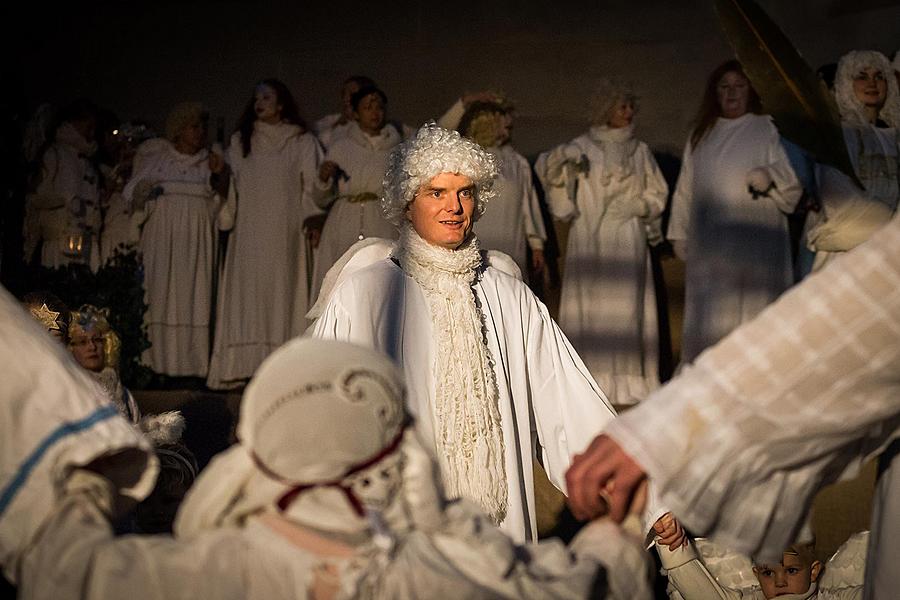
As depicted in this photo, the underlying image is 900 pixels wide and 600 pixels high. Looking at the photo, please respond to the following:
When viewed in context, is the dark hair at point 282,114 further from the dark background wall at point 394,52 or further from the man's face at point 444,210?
the man's face at point 444,210

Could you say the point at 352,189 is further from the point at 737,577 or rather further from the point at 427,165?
the point at 737,577

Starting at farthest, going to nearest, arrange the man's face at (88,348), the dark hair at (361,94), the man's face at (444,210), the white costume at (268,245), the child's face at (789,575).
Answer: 1. the dark hair at (361,94)
2. the white costume at (268,245)
3. the man's face at (88,348)
4. the man's face at (444,210)
5. the child's face at (789,575)

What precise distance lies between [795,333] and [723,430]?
0.22 m

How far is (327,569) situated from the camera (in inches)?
81.4

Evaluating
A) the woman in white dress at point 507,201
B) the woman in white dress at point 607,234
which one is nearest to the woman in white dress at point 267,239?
the woman in white dress at point 507,201

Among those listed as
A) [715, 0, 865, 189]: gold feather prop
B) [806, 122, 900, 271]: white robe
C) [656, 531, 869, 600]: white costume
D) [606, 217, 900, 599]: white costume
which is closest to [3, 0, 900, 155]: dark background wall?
[806, 122, 900, 271]: white robe

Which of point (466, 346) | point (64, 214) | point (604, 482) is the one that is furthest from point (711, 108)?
point (604, 482)

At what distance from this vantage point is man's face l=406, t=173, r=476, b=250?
5.04m

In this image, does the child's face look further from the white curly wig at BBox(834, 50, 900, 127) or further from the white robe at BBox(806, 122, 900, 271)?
the white curly wig at BBox(834, 50, 900, 127)

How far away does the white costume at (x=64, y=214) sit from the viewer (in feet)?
35.1

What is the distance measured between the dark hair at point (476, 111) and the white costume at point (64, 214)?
2912 millimetres

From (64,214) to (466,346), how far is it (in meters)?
6.75

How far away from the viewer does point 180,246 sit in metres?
10.3

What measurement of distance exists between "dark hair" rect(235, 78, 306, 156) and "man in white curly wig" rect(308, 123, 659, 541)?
5.42m
